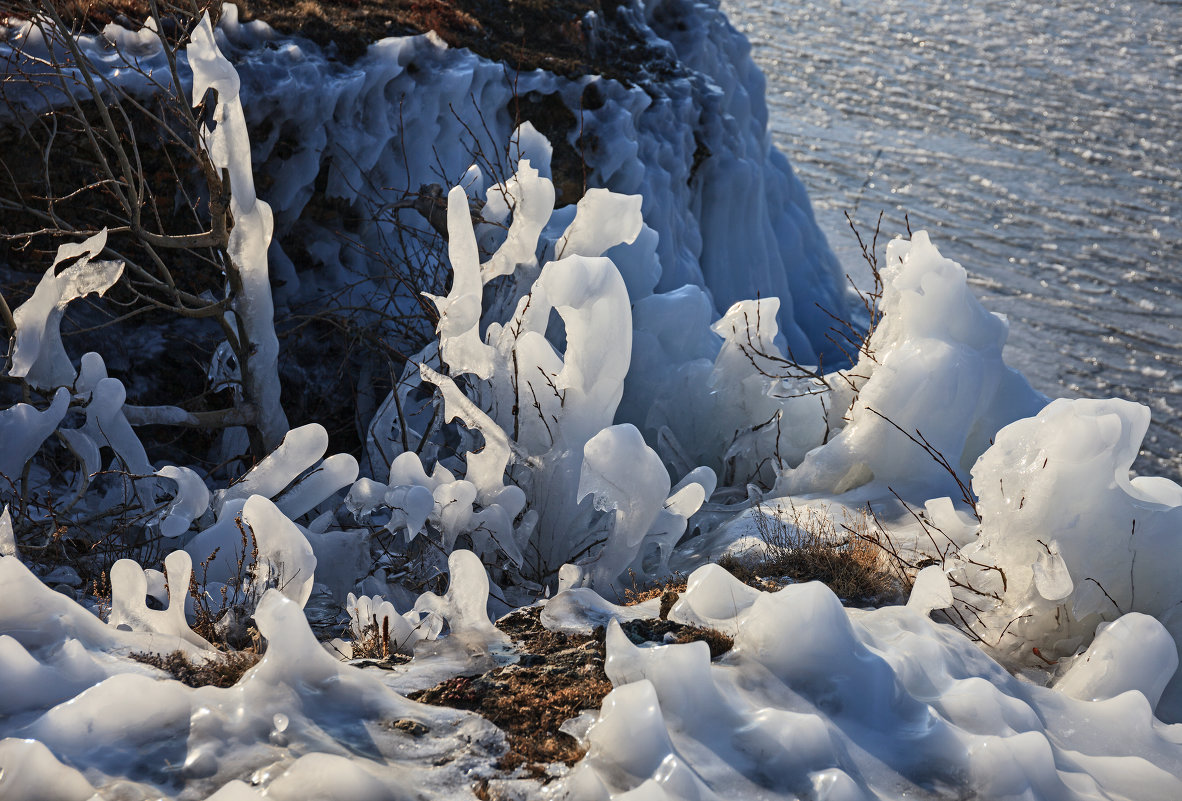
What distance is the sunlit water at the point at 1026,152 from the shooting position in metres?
13.4

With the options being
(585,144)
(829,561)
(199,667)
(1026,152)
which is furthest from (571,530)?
(1026,152)

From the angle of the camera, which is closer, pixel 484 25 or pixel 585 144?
pixel 585 144

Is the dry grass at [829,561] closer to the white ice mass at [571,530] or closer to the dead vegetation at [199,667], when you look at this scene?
the white ice mass at [571,530]

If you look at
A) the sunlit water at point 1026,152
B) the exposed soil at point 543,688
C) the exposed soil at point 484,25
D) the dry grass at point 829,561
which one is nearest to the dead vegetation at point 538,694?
the exposed soil at point 543,688

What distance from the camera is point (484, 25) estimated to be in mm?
9008

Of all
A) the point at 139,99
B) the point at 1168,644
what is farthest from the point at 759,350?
the point at 139,99

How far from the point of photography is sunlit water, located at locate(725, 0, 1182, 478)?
1341 centimetres

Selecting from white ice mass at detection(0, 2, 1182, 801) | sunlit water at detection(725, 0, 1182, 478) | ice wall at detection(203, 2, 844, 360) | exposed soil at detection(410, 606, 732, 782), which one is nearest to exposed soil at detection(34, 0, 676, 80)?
ice wall at detection(203, 2, 844, 360)

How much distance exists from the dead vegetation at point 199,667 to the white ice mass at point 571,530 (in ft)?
0.19

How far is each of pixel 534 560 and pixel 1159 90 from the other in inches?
874

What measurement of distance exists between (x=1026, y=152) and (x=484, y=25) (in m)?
13.7

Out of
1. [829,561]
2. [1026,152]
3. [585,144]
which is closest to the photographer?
[829,561]

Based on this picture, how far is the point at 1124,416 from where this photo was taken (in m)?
4.05

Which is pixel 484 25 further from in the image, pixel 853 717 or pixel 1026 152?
pixel 1026 152
